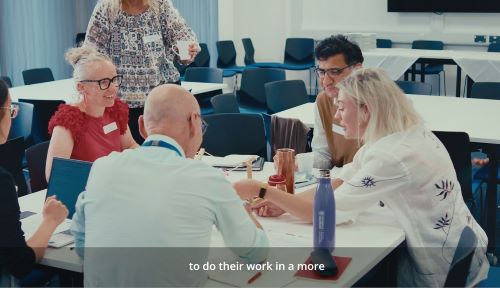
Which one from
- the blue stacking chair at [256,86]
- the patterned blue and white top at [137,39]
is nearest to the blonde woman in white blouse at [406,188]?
the patterned blue and white top at [137,39]

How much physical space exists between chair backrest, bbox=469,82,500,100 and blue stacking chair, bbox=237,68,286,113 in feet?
5.95

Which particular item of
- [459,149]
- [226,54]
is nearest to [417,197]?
[459,149]

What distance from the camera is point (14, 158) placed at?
132 inches

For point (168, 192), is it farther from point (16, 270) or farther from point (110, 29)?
point (110, 29)

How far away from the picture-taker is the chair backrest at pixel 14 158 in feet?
10.8

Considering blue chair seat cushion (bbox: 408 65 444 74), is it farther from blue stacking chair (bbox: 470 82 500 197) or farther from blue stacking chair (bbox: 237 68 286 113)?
blue stacking chair (bbox: 470 82 500 197)

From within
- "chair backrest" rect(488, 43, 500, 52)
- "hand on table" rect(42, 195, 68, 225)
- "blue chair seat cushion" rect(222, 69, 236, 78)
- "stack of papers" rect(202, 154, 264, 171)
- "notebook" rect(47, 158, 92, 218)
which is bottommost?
"blue chair seat cushion" rect(222, 69, 236, 78)

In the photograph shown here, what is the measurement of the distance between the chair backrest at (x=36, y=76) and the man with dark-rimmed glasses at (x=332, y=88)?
4009 mm

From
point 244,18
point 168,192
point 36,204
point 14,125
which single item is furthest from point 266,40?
point 168,192

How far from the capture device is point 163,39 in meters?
4.01

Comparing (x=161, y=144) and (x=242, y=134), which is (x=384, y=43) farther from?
(x=161, y=144)

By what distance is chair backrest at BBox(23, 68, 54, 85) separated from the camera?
21.0 ft

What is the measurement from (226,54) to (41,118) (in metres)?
5.46

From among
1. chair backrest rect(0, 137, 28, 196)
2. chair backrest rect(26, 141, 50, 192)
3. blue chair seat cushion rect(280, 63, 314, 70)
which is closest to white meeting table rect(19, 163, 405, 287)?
chair backrest rect(26, 141, 50, 192)
